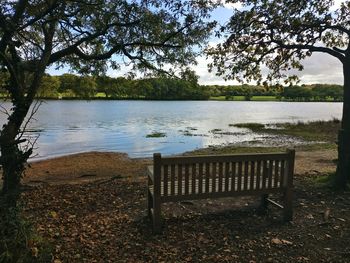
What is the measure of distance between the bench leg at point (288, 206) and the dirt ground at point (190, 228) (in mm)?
147

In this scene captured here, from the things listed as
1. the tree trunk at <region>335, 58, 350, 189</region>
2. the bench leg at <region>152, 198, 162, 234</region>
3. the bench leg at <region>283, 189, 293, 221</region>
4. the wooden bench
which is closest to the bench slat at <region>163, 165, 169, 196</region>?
the wooden bench

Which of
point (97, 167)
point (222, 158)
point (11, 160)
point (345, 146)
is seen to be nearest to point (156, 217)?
Answer: point (222, 158)

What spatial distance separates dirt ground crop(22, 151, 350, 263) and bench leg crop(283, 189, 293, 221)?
0.48ft

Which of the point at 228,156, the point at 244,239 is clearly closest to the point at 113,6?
the point at 228,156

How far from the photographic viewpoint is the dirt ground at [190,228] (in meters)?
4.64

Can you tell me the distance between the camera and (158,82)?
10.9 m

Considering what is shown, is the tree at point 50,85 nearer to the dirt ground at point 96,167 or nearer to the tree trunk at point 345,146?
the dirt ground at point 96,167

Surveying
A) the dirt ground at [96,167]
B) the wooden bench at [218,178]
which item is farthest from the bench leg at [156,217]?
the dirt ground at [96,167]

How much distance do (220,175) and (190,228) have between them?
3.54 ft

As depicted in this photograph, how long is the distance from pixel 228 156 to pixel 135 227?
2.07m

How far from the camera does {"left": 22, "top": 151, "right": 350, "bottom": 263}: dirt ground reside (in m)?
4.64

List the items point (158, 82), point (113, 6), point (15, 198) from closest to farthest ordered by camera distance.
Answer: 1. point (15, 198)
2. point (113, 6)
3. point (158, 82)

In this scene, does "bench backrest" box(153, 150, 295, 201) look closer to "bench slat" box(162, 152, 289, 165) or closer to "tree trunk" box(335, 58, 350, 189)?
"bench slat" box(162, 152, 289, 165)

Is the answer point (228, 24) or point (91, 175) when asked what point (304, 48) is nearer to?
point (228, 24)
